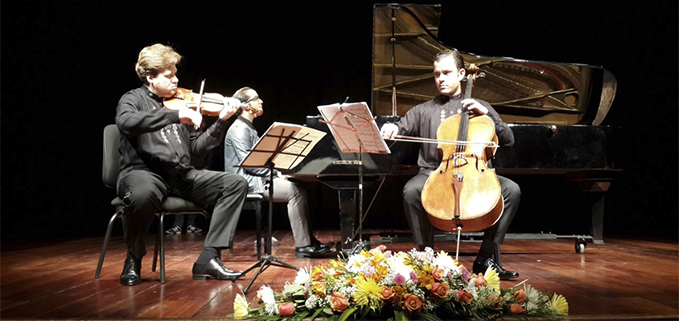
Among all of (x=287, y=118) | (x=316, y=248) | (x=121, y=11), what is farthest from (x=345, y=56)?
(x=316, y=248)

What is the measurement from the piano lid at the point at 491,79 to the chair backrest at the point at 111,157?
167 cm

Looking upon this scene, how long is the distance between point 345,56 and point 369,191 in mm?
1614

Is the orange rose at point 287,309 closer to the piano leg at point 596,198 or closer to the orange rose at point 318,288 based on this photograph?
the orange rose at point 318,288

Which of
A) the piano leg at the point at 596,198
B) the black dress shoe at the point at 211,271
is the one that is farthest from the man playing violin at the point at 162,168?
the piano leg at the point at 596,198

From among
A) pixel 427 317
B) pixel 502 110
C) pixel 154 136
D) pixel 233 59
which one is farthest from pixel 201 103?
Answer: pixel 233 59

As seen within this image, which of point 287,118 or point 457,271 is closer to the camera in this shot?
point 457,271

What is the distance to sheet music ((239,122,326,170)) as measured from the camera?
2.23 metres

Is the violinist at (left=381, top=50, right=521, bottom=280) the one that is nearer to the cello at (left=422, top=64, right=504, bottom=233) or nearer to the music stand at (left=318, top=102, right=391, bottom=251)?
the cello at (left=422, top=64, right=504, bottom=233)

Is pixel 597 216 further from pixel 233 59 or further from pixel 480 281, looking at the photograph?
pixel 233 59

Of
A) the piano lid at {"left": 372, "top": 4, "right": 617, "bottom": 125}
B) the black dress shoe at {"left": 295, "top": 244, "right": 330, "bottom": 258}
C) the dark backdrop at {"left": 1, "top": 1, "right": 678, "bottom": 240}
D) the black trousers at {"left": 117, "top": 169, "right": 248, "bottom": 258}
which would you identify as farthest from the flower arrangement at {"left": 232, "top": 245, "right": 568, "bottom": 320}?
the dark backdrop at {"left": 1, "top": 1, "right": 678, "bottom": 240}

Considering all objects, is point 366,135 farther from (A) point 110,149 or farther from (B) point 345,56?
(B) point 345,56

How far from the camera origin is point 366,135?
99.3 inches

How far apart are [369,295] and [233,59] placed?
4694mm

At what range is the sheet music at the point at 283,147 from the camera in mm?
2234
